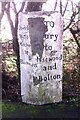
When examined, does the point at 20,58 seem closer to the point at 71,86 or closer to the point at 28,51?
the point at 28,51

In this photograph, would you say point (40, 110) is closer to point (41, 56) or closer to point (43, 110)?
point (43, 110)

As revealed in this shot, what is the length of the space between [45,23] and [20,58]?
0.30 m

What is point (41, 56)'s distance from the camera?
6.84 ft

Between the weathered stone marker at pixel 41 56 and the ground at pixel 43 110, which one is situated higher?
the weathered stone marker at pixel 41 56

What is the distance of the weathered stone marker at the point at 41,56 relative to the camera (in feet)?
6.69

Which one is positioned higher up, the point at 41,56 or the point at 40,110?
the point at 41,56

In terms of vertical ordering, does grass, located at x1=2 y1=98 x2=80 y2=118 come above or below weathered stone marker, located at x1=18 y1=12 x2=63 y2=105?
below

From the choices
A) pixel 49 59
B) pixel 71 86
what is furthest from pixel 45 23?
pixel 71 86

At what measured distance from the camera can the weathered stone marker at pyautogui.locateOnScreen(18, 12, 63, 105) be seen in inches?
80.3

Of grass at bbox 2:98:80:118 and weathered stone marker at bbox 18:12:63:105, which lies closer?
weathered stone marker at bbox 18:12:63:105

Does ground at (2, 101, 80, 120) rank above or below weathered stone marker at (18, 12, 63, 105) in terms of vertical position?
below

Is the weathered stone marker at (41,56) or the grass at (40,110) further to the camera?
the grass at (40,110)

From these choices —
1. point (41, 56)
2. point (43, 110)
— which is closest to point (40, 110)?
point (43, 110)

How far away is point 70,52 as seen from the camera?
2146mm
